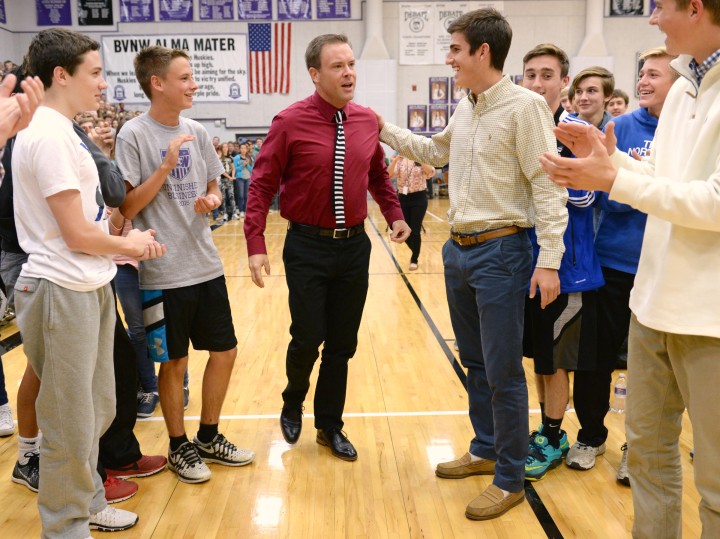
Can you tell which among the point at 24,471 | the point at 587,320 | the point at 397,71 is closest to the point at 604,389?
the point at 587,320

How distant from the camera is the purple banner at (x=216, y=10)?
57.8 feet

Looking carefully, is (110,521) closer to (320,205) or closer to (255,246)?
(255,246)

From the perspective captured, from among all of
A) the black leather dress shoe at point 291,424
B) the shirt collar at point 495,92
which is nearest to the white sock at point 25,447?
Result: the black leather dress shoe at point 291,424

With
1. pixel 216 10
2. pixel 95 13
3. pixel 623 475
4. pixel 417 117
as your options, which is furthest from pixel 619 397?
pixel 95 13

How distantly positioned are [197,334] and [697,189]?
7.35 feet

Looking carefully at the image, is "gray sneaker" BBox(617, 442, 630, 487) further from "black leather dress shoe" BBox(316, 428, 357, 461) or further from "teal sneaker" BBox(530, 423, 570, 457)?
"black leather dress shoe" BBox(316, 428, 357, 461)

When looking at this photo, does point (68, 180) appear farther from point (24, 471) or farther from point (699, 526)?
point (699, 526)

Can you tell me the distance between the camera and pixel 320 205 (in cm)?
310

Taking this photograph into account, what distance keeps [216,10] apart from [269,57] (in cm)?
185

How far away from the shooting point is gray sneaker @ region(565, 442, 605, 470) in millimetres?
3097

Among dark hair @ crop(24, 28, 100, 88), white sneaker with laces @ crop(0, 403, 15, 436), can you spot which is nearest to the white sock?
white sneaker with laces @ crop(0, 403, 15, 436)

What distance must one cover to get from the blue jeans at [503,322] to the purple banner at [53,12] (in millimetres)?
18333

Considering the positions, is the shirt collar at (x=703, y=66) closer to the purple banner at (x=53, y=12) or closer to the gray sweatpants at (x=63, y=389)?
the gray sweatpants at (x=63, y=389)

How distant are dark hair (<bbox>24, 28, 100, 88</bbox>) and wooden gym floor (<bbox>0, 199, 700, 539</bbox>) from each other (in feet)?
3.84
